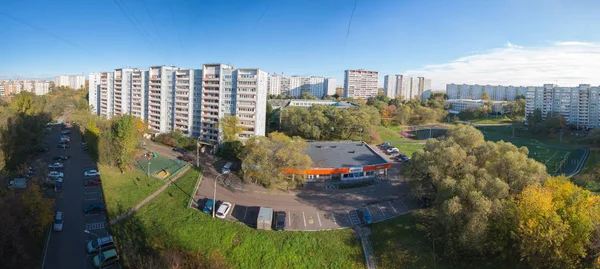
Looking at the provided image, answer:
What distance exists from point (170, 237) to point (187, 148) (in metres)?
13.7


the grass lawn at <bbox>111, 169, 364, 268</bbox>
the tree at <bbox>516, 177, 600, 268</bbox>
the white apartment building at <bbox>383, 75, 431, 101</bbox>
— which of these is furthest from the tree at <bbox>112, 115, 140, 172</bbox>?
the white apartment building at <bbox>383, 75, 431, 101</bbox>

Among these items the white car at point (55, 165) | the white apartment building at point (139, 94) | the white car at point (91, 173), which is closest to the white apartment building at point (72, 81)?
the white apartment building at point (139, 94)

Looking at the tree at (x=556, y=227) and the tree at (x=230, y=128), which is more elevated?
the tree at (x=230, y=128)

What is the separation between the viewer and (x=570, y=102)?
41.3 m

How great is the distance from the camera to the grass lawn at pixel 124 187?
15436 millimetres

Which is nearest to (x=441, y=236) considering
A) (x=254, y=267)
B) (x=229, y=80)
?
(x=254, y=267)

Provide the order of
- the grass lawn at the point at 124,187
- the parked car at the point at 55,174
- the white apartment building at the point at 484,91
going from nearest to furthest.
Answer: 1. the grass lawn at the point at 124,187
2. the parked car at the point at 55,174
3. the white apartment building at the point at 484,91

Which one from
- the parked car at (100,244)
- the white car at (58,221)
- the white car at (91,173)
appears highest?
the white car at (91,173)

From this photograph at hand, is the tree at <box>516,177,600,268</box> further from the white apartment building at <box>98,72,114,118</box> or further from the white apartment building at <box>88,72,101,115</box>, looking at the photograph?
the white apartment building at <box>88,72,101,115</box>

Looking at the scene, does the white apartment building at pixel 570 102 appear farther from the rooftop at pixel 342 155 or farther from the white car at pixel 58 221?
the white car at pixel 58 221

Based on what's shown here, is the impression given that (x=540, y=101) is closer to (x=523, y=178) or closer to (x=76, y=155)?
(x=523, y=178)

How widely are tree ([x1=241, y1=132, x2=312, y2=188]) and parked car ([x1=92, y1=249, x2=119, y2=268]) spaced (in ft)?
22.9

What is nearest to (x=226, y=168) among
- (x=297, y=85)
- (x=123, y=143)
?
(x=123, y=143)

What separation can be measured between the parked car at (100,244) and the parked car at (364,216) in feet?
32.1
